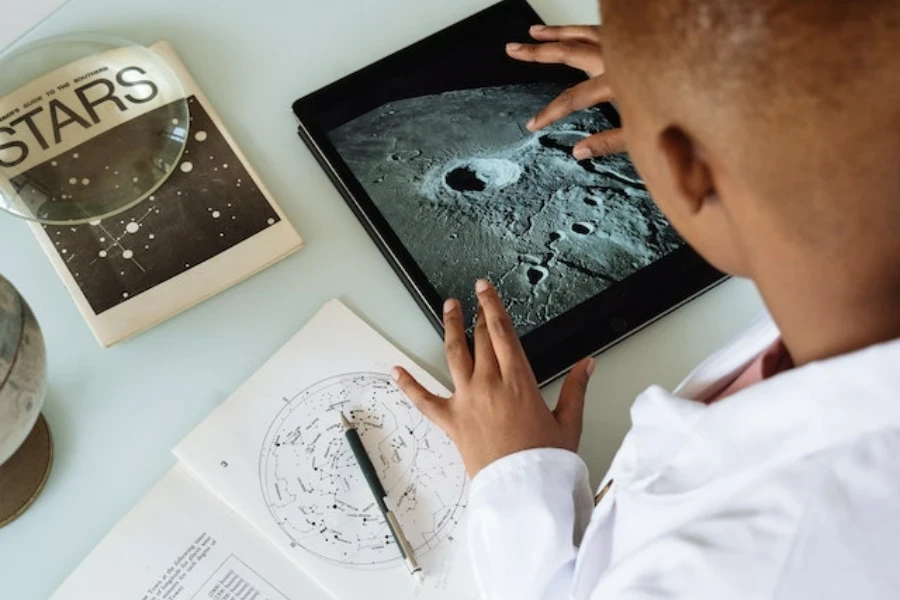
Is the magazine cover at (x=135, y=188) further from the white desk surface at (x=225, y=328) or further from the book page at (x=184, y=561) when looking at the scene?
the book page at (x=184, y=561)

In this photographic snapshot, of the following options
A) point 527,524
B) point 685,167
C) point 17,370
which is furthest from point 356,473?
point 685,167

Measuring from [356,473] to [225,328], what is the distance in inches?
6.0

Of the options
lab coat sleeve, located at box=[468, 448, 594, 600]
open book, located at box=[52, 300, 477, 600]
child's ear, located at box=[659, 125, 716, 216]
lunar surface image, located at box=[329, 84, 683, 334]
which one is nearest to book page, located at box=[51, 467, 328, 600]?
open book, located at box=[52, 300, 477, 600]

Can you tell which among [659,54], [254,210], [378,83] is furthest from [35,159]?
[659,54]

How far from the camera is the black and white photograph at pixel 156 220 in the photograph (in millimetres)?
688

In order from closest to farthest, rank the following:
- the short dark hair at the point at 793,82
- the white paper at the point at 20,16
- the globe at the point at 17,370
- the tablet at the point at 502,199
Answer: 1. the short dark hair at the point at 793,82
2. the globe at the point at 17,370
3. the tablet at the point at 502,199
4. the white paper at the point at 20,16

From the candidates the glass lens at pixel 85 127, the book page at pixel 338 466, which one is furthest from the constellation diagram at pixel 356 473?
the glass lens at pixel 85 127

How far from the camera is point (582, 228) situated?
A: 69 cm

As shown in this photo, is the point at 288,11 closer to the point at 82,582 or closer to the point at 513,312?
the point at 513,312

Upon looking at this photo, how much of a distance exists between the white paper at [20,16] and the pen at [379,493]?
45 cm

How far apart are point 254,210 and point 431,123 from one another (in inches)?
6.2

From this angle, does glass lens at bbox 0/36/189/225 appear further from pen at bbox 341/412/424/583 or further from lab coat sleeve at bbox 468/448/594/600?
lab coat sleeve at bbox 468/448/594/600

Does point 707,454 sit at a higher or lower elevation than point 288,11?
lower

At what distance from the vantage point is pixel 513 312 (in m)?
0.67
